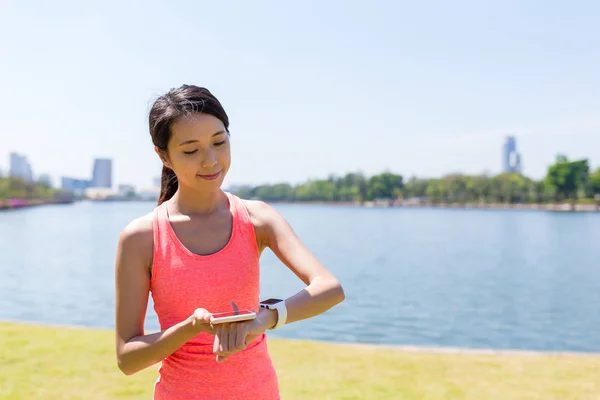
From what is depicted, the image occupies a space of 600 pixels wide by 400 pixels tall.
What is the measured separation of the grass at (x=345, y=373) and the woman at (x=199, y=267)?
3565 mm

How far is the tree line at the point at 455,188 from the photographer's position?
116250mm

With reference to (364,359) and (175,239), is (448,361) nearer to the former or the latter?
(364,359)

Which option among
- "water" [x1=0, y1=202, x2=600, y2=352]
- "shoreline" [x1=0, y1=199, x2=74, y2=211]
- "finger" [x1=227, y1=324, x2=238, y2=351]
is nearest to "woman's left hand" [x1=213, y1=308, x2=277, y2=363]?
"finger" [x1=227, y1=324, x2=238, y2=351]

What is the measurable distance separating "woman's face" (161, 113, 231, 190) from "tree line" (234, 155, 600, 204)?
98486mm

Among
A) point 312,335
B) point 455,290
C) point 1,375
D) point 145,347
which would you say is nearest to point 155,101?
point 145,347

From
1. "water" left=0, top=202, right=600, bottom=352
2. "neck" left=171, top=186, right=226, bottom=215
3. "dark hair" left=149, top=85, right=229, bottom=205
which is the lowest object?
"water" left=0, top=202, right=600, bottom=352

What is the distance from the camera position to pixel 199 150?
1777 millimetres

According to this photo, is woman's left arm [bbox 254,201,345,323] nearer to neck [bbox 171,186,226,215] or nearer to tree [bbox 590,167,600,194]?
neck [bbox 171,186,226,215]

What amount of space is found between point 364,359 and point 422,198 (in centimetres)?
14097

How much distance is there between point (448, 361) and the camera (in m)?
6.25

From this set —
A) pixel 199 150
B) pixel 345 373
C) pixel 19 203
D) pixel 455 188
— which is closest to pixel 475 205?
pixel 455 188

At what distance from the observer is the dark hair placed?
5.81 ft

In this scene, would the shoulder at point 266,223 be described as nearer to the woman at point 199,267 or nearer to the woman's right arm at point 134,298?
the woman at point 199,267

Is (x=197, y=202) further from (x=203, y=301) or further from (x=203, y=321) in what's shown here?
(x=203, y=321)
